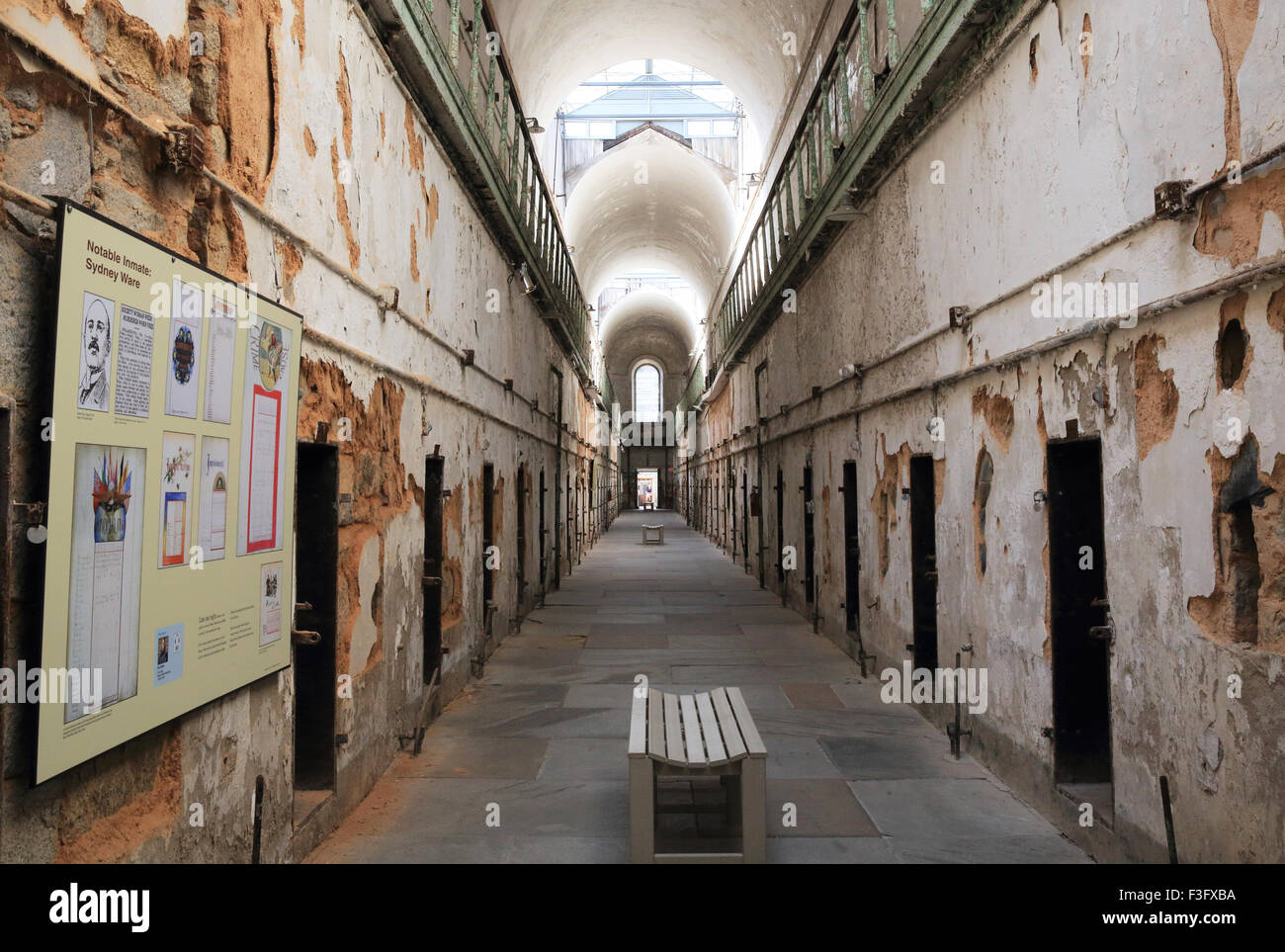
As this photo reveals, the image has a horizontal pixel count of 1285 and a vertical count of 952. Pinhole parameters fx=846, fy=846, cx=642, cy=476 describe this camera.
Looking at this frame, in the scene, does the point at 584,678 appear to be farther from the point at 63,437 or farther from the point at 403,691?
the point at 63,437

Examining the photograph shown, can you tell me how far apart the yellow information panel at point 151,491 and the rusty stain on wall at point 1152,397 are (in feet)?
13.2

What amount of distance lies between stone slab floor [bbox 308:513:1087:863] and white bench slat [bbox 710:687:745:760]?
2.06ft

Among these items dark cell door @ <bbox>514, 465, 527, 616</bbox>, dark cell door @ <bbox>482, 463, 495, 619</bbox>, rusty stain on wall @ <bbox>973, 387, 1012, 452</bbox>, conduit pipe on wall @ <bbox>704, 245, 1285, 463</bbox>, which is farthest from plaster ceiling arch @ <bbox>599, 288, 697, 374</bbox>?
rusty stain on wall @ <bbox>973, 387, 1012, 452</bbox>

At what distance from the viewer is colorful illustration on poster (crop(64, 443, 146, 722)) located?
8.22ft

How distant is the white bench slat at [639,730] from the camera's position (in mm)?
4137

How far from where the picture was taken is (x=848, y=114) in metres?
8.89

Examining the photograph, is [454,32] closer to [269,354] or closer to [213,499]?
[269,354]

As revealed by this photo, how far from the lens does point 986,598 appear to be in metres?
5.85

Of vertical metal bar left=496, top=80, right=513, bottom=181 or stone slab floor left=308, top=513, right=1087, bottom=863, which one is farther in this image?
vertical metal bar left=496, top=80, right=513, bottom=181

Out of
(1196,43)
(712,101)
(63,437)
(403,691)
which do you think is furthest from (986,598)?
(712,101)

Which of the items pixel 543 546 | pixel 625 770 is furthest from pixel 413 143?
pixel 543 546

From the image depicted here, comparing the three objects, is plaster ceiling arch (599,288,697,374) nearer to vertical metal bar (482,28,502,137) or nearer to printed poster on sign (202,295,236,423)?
vertical metal bar (482,28,502,137)

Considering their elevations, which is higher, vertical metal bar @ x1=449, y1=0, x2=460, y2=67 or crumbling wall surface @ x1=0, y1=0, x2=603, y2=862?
vertical metal bar @ x1=449, y1=0, x2=460, y2=67

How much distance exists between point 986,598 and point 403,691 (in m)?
4.20
